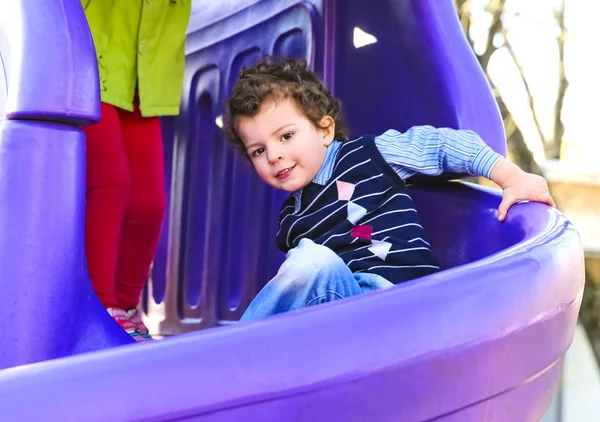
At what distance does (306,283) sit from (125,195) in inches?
18.0

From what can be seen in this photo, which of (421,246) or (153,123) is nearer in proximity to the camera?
(421,246)

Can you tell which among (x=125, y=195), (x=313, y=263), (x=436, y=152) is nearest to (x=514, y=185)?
(x=436, y=152)

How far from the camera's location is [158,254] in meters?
1.35

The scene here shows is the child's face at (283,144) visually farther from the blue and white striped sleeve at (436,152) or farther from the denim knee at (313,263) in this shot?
the denim knee at (313,263)

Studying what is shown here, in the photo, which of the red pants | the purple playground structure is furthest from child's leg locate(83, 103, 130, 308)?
the purple playground structure

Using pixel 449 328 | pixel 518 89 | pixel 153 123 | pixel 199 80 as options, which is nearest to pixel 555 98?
pixel 518 89

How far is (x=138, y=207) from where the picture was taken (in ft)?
3.73

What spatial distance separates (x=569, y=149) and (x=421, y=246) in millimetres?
1582

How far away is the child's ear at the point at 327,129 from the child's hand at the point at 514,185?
0.76ft

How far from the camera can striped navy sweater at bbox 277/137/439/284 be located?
32.1 inches

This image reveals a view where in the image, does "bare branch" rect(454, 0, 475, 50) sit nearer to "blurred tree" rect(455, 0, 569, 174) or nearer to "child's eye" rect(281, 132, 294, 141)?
"blurred tree" rect(455, 0, 569, 174)

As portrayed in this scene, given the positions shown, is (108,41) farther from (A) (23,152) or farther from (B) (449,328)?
(B) (449,328)

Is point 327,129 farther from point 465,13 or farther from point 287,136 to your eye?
point 465,13

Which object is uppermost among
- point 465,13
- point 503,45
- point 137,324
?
point 465,13
